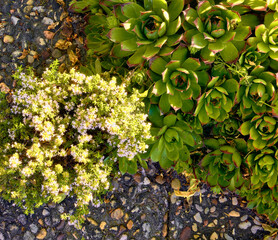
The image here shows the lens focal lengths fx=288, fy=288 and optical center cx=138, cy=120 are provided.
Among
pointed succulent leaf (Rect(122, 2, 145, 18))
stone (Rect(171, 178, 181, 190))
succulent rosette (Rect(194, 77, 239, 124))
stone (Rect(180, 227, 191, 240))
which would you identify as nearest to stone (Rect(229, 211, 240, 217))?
stone (Rect(180, 227, 191, 240))

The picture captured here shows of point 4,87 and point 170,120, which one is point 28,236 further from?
point 170,120

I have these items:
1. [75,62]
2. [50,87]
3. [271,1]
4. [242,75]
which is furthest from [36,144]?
[271,1]

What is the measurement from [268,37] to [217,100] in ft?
1.59

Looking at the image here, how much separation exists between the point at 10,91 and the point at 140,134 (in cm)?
151

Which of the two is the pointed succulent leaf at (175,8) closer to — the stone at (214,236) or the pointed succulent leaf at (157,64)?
the pointed succulent leaf at (157,64)

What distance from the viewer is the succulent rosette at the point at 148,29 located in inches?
70.2

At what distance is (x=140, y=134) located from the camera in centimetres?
184

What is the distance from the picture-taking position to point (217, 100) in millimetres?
1908

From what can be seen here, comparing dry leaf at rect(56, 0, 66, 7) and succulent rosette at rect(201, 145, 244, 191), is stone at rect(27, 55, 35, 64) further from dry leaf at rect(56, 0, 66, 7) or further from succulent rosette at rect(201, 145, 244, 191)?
succulent rosette at rect(201, 145, 244, 191)

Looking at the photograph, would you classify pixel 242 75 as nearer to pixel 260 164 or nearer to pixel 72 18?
pixel 260 164

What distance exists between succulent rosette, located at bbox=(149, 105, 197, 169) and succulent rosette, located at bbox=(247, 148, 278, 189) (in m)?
0.43

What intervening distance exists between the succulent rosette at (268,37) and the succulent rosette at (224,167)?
0.72 meters

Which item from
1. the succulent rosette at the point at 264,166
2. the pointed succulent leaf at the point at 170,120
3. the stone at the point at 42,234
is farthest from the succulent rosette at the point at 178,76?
the stone at the point at 42,234

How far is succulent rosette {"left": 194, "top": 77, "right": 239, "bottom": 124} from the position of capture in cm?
184
